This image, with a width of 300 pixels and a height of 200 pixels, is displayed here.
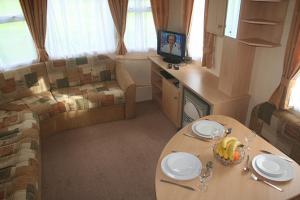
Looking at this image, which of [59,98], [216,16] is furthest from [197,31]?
[59,98]

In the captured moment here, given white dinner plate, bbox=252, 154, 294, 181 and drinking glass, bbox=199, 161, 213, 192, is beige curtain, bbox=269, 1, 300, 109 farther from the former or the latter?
drinking glass, bbox=199, 161, 213, 192

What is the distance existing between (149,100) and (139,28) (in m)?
1.18

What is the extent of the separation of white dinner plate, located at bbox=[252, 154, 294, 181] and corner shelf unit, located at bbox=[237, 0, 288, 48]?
1.07 m

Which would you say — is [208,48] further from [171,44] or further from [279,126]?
[279,126]

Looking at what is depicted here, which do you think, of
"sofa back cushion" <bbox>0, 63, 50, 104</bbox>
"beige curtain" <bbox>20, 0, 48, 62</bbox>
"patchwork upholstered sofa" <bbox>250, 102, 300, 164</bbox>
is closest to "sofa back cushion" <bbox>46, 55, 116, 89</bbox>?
"sofa back cushion" <bbox>0, 63, 50, 104</bbox>

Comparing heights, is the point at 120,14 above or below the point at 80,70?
above

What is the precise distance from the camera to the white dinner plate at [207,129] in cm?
180

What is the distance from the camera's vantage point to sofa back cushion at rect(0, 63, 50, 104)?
9.89ft

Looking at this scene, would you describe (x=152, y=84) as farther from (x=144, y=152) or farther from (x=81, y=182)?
(x=81, y=182)

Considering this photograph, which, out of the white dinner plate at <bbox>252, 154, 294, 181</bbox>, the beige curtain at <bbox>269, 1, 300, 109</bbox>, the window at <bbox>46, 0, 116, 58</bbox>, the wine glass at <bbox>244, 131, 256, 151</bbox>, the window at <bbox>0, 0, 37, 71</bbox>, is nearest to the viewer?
the white dinner plate at <bbox>252, 154, 294, 181</bbox>

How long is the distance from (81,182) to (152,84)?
203 cm

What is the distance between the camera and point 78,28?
136 inches

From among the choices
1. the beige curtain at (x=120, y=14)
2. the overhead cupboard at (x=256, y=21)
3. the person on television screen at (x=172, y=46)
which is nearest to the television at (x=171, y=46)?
the person on television screen at (x=172, y=46)

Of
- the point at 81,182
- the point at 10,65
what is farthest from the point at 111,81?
the point at 81,182
